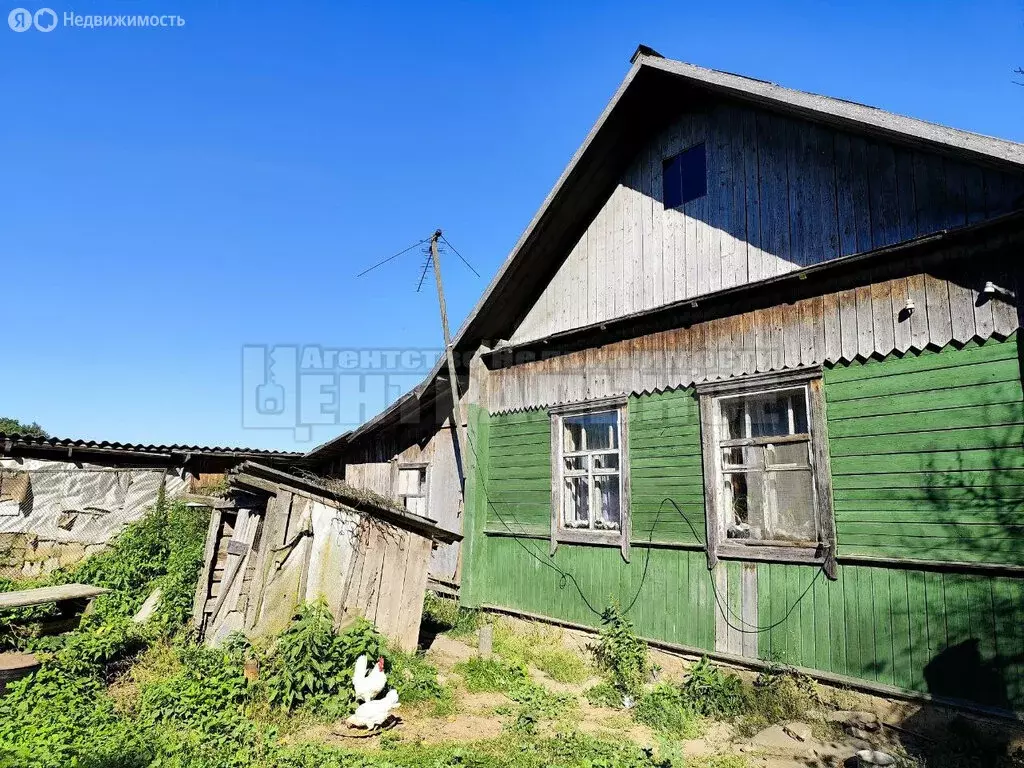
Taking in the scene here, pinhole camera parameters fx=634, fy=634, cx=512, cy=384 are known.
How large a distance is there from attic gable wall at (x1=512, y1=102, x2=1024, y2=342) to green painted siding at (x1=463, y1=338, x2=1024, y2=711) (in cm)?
132

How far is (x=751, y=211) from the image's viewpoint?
23.9ft

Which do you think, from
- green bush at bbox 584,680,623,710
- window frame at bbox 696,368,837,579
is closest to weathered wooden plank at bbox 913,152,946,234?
window frame at bbox 696,368,837,579

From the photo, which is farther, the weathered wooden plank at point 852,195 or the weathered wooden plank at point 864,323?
the weathered wooden plank at point 852,195

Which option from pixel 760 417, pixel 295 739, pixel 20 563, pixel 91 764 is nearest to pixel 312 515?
pixel 295 739

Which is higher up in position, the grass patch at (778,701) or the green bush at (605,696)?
the grass patch at (778,701)

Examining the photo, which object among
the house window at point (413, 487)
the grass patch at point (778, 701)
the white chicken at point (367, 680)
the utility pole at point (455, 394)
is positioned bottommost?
the grass patch at point (778, 701)

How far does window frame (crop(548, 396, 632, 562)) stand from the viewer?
806 cm

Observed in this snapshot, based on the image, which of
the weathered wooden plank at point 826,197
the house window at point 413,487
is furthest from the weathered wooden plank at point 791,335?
the house window at point 413,487

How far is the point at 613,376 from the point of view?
8.56 m

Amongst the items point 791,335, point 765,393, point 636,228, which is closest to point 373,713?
point 765,393

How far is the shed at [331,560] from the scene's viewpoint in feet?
22.7

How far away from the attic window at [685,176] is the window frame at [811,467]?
8.18 ft

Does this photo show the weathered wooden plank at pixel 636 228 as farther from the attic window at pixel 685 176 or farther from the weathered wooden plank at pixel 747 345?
the weathered wooden plank at pixel 747 345

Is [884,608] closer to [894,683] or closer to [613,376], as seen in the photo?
[894,683]
